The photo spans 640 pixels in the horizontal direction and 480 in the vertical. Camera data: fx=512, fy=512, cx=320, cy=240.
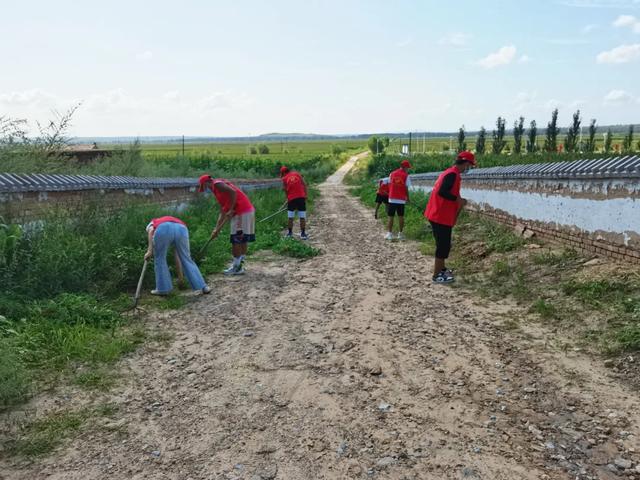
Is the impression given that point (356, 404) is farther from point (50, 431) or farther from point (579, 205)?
point (579, 205)

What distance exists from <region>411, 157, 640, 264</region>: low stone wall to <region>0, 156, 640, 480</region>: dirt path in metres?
1.84

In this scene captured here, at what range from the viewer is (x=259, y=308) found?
20.1 feet

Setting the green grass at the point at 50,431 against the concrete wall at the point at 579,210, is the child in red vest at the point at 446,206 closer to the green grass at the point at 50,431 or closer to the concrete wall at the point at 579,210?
the concrete wall at the point at 579,210

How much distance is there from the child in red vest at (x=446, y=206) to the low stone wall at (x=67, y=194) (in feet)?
16.6

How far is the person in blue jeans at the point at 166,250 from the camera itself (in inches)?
246

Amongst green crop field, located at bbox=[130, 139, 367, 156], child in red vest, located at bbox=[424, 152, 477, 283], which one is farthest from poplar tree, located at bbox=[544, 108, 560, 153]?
child in red vest, located at bbox=[424, 152, 477, 283]

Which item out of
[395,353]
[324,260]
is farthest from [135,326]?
[324,260]

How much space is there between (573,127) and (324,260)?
33711mm

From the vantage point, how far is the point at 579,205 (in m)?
6.95

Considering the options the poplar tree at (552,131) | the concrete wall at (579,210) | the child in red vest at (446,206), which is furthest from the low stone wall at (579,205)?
the poplar tree at (552,131)

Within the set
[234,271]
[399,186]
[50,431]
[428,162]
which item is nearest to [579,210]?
[399,186]

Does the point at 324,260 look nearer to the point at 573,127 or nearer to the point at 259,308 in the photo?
the point at 259,308

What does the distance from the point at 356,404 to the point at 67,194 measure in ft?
19.3

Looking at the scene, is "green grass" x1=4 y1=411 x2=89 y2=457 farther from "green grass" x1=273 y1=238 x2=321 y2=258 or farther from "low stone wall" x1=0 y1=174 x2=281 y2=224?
"green grass" x1=273 y1=238 x2=321 y2=258
